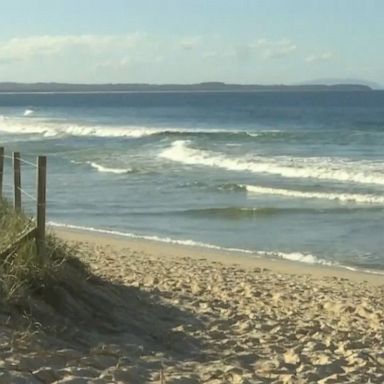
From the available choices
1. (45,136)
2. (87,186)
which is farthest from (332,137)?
(87,186)

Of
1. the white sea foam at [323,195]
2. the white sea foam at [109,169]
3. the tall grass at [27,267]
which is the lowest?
the white sea foam at [323,195]

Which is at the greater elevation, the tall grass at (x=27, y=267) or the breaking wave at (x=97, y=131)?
the breaking wave at (x=97, y=131)

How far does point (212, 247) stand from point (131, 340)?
7640 millimetres

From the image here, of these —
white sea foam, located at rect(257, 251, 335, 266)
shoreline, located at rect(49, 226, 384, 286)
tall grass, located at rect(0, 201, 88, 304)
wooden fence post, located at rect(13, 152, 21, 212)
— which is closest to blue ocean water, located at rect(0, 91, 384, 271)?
white sea foam, located at rect(257, 251, 335, 266)

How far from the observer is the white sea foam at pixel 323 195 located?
67.8 ft

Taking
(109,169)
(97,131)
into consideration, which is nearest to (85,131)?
(97,131)

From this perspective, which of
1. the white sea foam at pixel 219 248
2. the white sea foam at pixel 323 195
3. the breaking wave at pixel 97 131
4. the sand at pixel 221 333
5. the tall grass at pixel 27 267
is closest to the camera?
the sand at pixel 221 333

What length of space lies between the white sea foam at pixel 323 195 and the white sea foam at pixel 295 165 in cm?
331

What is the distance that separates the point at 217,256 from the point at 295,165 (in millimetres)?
15704

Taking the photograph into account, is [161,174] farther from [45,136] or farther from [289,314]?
[45,136]

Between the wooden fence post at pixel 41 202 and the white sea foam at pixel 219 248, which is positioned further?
the white sea foam at pixel 219 248

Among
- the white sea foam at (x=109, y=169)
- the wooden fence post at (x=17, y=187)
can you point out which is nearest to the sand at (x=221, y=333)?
the wooden fence post at (x=17, y=187)

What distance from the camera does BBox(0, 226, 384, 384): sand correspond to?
642 centimetres

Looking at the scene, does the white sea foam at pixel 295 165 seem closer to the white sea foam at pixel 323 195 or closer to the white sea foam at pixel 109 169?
the white sea foam at pixel 323 195
